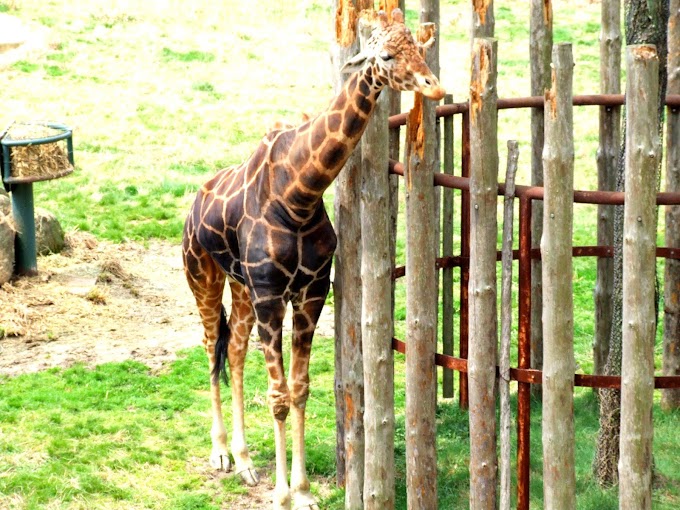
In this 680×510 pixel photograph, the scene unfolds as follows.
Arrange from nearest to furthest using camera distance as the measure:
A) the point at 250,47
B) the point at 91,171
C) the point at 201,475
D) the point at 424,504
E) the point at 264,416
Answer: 1. the point at 424,504
2. the point at 201,475
3. the point at 264,416
4. the point at 91,171
5. the point at 250,47

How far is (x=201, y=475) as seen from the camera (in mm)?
6859

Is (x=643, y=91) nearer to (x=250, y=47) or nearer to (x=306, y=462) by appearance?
(x=306, y=462)

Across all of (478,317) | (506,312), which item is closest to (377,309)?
(478,317)

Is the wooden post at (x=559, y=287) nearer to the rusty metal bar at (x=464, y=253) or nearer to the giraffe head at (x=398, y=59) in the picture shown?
the giraffe head at (x=398, y=59)

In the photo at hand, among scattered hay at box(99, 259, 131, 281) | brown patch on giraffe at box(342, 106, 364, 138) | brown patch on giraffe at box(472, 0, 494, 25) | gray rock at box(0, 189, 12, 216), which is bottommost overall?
scattered hay at box(99, 259, 131, 281)

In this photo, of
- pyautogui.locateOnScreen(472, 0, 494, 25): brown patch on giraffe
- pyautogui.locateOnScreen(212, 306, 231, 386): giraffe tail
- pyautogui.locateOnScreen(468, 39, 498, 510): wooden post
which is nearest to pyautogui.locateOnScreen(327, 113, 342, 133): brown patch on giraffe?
pyautogui.locateOnScreen(468, 39, 498, 510): wooden post

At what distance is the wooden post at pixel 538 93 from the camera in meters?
6.91

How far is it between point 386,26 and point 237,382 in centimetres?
294

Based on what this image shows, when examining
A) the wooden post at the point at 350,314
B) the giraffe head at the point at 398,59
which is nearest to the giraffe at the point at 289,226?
the giraffe head at the point at 398,59

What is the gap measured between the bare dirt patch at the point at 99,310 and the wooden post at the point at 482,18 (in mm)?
3701

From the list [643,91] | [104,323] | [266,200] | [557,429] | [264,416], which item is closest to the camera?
[643,91]

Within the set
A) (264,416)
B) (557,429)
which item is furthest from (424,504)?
(264,416)

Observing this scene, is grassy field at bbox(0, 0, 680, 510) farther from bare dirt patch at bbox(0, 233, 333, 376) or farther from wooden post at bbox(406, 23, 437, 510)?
wooden post at bbox(406, 23, 437, 510)

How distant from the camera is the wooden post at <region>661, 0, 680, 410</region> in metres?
7.18
